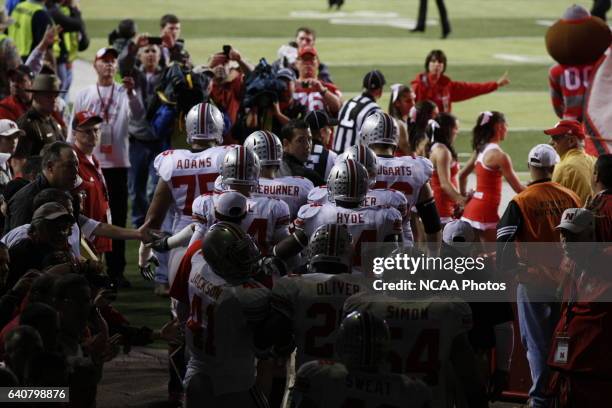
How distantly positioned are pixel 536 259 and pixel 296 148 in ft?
7.18

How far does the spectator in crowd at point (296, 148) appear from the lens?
394 inches

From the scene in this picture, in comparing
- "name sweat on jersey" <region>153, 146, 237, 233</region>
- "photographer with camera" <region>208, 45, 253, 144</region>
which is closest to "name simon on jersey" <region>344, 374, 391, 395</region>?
"name sweat on jersey" <region>153, 146, 237, 233</region>

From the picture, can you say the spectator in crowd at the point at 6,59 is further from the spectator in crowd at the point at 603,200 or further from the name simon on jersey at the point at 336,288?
the name simon on jersey at the point at 336,288

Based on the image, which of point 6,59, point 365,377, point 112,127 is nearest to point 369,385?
point 365,377

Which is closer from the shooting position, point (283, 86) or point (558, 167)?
point (558, 167)

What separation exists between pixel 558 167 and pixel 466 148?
28.9 feet

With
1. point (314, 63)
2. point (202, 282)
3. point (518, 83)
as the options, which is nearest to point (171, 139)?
point (314, 63)

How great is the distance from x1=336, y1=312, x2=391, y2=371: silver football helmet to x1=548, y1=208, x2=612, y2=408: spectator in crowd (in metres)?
2.26

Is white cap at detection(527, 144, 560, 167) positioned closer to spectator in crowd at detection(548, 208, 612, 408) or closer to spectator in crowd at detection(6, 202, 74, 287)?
spectator in crowd at detection(548, 208, 612, 408)

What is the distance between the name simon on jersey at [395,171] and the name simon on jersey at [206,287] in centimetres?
306

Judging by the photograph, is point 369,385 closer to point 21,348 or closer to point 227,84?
point 21,348

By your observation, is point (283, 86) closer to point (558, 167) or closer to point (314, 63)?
point (314, 63)

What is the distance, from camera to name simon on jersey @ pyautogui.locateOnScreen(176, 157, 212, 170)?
9625mm

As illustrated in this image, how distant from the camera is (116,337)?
6844mm
